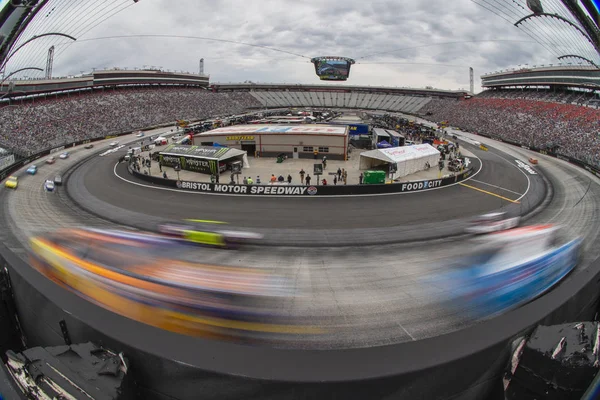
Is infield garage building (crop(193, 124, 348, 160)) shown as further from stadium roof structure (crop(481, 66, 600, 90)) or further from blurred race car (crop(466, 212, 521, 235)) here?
stadium roof structure (crop(481, 66, 600, 90))

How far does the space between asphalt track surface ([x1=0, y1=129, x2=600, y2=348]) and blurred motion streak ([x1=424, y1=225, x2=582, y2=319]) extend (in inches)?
15.9

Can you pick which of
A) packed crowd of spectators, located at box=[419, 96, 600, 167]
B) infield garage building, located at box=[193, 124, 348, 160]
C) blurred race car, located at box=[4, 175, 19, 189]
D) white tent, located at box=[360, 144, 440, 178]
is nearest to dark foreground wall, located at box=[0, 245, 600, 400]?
white tent, located at box=[360, 144, 440, 178]

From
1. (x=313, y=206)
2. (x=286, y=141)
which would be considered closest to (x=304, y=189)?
(x=313, y=206)

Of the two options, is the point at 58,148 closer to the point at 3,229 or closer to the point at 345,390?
the point at 3,229

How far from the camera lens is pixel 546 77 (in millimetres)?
57938

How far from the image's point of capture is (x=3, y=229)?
16156mm

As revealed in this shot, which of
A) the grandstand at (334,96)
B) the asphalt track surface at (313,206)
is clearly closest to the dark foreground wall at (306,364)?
the asphalt track surface at (313,206)

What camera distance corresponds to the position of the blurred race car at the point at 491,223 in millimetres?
15180

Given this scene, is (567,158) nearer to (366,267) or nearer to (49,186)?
(366,267)

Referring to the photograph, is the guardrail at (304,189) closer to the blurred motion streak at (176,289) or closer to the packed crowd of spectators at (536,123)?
the blurred motion streak at (176,289)

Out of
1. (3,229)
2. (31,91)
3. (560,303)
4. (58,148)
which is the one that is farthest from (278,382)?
(31,91)

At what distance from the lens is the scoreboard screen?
57.1 meters

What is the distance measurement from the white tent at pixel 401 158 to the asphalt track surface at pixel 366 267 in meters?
4.91

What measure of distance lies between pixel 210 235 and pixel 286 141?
72.0 feet
